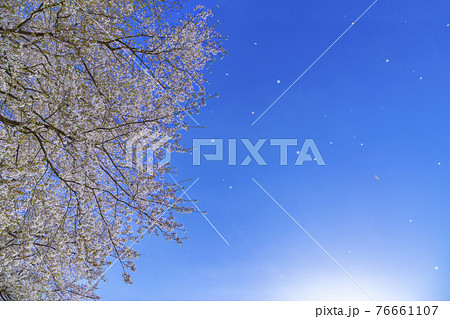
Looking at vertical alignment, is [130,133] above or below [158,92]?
below

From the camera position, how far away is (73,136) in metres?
4.21

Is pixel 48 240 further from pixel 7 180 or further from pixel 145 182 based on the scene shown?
pixel 145 182

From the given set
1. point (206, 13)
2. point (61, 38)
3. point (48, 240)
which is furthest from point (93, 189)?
point (206, 13)

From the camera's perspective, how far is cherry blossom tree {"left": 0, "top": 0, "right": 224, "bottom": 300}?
13.6 ft

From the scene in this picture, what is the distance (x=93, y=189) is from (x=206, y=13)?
13.6ft

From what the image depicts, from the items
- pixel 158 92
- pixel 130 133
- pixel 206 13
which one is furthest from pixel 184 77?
pixel 130 133

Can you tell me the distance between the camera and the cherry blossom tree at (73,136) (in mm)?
4148

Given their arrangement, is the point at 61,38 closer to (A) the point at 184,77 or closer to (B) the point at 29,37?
(B) the point at 29,37

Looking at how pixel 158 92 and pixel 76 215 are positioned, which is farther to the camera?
pixel 158 92

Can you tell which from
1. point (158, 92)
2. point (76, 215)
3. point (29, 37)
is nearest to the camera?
point (29, 37)
